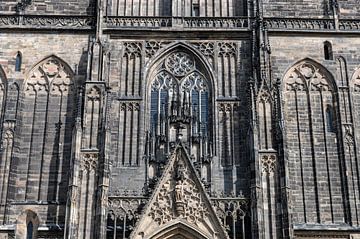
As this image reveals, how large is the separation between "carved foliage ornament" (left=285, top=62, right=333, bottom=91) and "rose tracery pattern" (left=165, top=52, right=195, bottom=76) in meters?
3.39

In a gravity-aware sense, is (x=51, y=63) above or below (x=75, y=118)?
above

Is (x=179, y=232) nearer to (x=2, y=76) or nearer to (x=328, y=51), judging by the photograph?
(x=2, y=76)

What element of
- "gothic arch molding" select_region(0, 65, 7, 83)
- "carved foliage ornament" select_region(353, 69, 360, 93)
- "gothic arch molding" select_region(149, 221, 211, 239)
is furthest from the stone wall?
"carved foliage ornament" select_region(353, 69, 360, 93)

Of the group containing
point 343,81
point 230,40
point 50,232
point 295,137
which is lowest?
point 50,232

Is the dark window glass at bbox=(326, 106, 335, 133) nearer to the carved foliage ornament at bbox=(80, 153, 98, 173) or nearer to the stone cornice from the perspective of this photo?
the carved foliage ornament at bbox=(80, 153, 98, 173)

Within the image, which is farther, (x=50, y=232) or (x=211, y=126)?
(x=211, y=126)

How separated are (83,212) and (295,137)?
7.37m

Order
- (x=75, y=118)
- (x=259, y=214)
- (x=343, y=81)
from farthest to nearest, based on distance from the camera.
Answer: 1. (x=343, y=81)
2. (x=75, y=118)
3. (x=259, y=214)

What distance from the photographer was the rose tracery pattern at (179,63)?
2158cm

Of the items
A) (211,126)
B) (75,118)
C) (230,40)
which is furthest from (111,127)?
(230,40)

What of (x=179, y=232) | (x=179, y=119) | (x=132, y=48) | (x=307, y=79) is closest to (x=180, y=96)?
(x=179, y=119)

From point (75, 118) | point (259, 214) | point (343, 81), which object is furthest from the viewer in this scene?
point (343, 81)

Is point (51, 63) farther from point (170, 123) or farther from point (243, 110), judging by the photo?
point (243, 110)

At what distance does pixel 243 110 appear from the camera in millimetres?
20766
